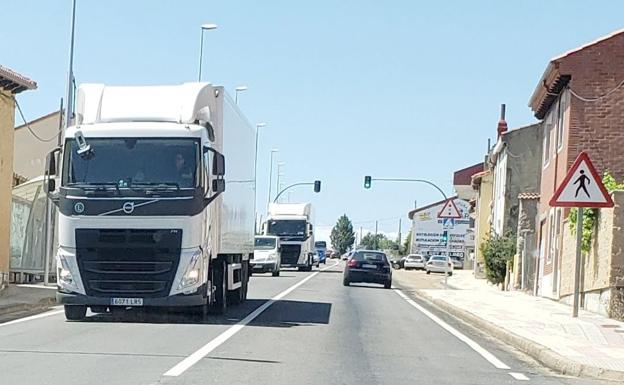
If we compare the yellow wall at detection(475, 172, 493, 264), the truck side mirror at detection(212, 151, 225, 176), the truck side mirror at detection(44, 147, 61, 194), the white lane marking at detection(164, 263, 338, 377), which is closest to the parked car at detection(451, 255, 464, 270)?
the yellow wall at detection(475, 172, 493, 264)

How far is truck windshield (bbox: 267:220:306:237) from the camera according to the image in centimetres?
5353

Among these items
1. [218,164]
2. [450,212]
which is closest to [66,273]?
[218,164]

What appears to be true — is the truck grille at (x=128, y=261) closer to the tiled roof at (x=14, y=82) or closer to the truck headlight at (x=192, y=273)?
the truck headlight at (x=192, y=273)

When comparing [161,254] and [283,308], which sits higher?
[161,254]

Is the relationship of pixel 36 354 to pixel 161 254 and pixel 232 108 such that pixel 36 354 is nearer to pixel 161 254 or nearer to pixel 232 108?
pixel 161 254

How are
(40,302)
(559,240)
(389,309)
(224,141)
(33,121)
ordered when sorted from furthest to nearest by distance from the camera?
(33,121), (559,240), (389,309), (40,302), (224,141)

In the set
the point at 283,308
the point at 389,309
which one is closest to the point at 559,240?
the point at 389,309

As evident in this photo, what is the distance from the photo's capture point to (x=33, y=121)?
50719mm

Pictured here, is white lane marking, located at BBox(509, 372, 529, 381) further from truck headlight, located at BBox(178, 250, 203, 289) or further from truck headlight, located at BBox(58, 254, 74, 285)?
truck headlight, located at BBox(58, 254, 74, 285)

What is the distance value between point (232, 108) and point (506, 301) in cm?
1174

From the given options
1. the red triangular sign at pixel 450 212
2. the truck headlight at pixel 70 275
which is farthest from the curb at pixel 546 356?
the red triangular sign at pixel 450 212

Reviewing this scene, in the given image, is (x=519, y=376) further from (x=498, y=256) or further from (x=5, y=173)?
(x=498, y=256)

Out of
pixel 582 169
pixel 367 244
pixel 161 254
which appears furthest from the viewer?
pixel 367 244

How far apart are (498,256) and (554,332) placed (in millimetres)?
23025
